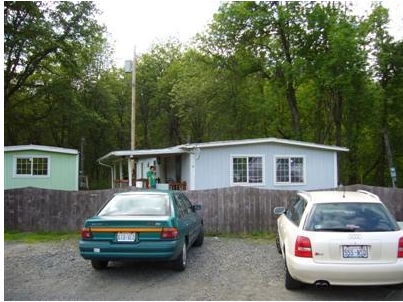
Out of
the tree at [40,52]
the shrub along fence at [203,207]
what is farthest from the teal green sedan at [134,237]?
the tree at [40,52]

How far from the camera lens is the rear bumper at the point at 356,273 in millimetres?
5852

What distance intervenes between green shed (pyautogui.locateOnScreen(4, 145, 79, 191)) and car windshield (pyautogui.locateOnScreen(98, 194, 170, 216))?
1401 cm

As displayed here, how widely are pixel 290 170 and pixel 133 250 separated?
1228cm

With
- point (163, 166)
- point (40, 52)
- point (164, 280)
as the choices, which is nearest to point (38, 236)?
point (164, 280)

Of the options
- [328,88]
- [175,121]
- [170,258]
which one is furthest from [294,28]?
[170,258]

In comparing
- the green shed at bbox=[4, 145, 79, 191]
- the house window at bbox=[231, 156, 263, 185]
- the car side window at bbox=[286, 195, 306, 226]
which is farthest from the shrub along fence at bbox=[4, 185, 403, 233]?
the green shed at bbox=[4, 145, 79, 191]

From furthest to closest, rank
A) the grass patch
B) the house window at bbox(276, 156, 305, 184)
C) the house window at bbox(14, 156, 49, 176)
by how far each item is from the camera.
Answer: the house window at bbox(14, 156, 49, 176) → the house window at bbox(276, 156, 305, 184) → the grass patch

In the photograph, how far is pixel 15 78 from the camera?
100 feet

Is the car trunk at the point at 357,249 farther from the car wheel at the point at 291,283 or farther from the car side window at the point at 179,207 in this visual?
the car side window at the point at 179,207

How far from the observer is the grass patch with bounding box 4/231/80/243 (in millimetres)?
11820

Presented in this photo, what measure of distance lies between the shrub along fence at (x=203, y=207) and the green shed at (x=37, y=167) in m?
8.17

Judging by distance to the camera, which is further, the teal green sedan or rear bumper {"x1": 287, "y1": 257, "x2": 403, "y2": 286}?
the teal green sedan

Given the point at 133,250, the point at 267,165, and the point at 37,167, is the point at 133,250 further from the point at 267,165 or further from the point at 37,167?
the point at 37,167

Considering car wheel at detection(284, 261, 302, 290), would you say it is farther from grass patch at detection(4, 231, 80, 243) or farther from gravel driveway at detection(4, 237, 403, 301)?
grass patch at detection(4, 231, 80, 243)
